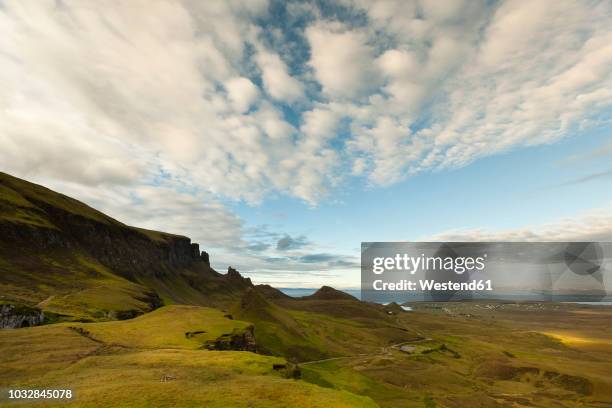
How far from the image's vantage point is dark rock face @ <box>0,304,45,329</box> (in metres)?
62.8

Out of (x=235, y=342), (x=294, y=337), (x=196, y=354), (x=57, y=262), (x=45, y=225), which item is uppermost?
(x=45, y=225)

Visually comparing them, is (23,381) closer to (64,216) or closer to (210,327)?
(210,327)

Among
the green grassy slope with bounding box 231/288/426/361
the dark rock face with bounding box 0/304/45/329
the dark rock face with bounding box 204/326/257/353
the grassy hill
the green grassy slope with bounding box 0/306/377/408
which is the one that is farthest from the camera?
the green grassy slope with bounding box 231/288/426/361

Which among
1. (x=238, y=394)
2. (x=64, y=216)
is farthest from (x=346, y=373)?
(x=64, y=216)

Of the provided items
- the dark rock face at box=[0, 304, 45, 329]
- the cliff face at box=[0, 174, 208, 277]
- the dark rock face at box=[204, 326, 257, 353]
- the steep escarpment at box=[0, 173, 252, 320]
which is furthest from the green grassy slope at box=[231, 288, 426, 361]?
the cliff face at box=[0, 174, 208, 277]

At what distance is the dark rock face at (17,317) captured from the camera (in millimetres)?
62750

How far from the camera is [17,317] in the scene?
64625 mm

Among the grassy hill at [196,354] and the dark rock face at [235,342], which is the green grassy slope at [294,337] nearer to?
the grassy hill at [196,354]

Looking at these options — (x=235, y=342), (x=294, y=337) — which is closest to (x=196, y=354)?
(x=235, y=342)

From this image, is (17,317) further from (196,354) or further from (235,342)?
(196,354)

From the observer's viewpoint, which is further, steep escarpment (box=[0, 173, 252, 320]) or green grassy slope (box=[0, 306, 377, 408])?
steep escarpment (box=[0, 173, 252, 320])

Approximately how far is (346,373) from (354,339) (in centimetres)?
6909

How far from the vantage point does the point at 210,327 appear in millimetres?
71812

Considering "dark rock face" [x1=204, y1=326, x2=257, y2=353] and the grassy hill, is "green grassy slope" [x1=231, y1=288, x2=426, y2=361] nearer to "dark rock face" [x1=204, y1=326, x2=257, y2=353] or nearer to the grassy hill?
the grassy hill
